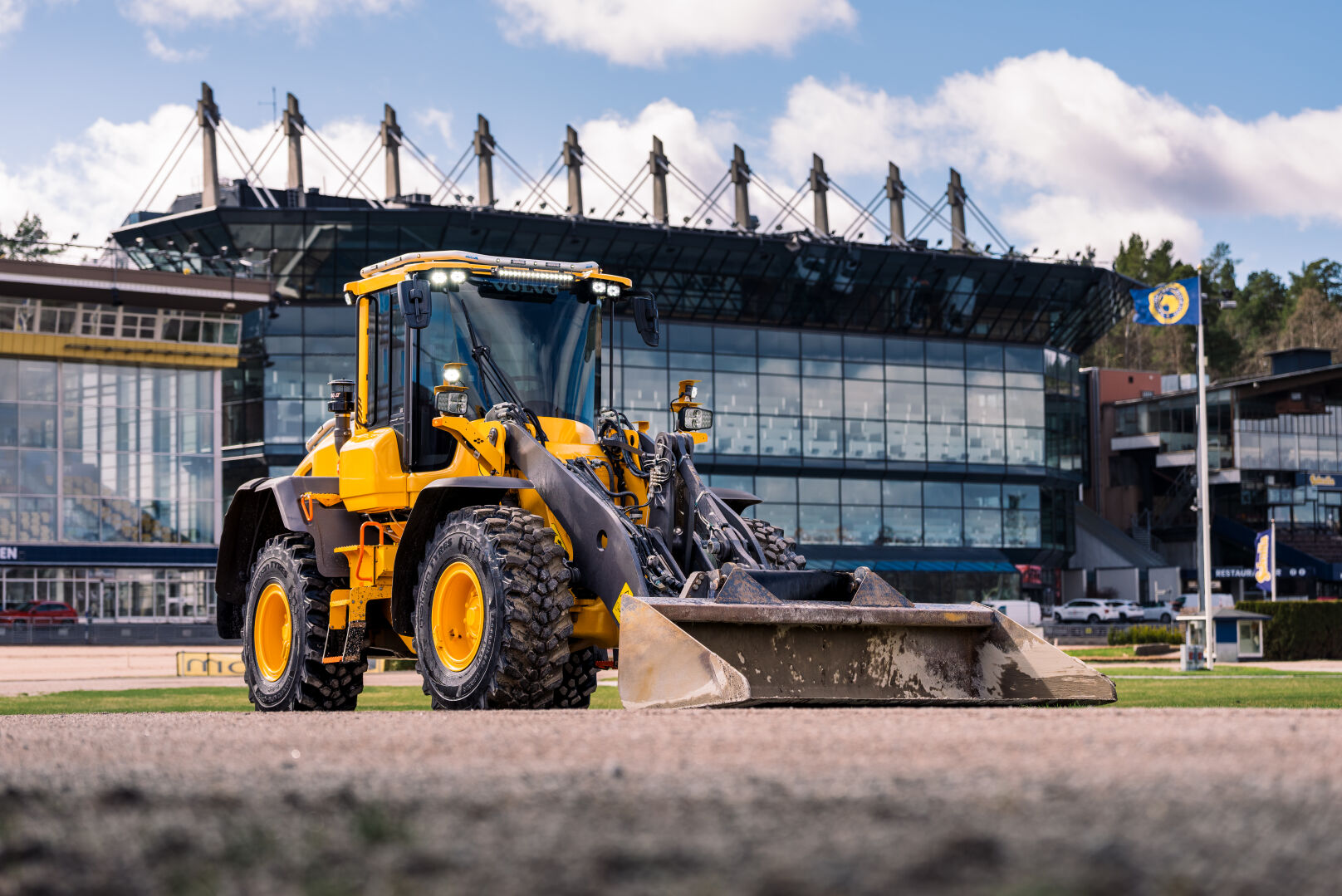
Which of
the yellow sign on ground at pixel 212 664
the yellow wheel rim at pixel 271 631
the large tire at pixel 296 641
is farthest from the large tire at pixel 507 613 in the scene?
the yellow sign on ground at pixel 212 664

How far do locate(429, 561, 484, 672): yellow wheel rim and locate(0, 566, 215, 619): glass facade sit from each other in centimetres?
5697

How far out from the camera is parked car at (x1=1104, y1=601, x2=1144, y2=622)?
77500 millimetres

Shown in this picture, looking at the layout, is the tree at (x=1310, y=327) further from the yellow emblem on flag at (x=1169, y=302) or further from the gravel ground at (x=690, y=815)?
the gravel ground at (x=690, y=815)

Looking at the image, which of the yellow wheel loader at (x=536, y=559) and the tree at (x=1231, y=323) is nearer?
the yellow wheel loader at (x=536, y=559)

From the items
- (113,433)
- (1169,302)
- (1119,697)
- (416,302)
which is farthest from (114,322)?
(416,302)

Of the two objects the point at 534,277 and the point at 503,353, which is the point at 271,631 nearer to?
the point at 503,353

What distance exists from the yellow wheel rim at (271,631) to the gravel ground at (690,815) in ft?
25.4

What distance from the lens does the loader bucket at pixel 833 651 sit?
9.99 meters

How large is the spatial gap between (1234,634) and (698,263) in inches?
1425

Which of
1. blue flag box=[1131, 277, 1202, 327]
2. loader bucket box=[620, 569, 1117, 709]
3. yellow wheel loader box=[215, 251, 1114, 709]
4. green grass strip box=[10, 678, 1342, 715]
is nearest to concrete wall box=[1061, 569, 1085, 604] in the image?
blue flag box=[1131, 277, 1202, 327]

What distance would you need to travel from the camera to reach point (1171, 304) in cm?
4206

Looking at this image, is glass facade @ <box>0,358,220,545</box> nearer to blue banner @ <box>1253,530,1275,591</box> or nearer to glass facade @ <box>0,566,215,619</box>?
glass facade @ <box>0,566,215,619</box>

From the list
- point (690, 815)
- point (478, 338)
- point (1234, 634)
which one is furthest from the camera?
point (1234, 634)

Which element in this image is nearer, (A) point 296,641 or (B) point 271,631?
(A) point 296,641
